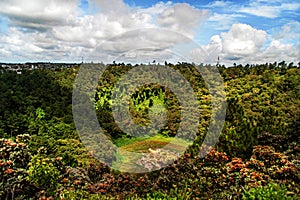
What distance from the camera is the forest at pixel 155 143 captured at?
604cm

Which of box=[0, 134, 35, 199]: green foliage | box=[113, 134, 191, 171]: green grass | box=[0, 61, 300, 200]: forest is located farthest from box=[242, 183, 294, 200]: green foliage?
box=[113, 134, 191, 171]: green grass

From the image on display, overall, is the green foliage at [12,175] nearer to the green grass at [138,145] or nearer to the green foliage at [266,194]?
the green foliage at [266,194]

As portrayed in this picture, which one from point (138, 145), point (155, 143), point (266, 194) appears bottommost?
point (138, 145)

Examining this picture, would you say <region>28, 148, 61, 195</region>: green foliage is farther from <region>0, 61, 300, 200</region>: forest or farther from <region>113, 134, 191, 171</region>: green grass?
<region>113, 134, 191, 171</region>: green grass

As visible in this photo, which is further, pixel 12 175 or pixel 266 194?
pixel 12 175

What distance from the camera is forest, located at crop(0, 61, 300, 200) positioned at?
238 inches

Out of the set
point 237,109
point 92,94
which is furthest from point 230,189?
point 92,94

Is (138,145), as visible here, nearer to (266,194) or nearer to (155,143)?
(155,143)

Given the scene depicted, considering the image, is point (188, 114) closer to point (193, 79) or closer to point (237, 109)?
point (193, 79)

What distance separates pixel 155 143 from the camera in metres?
22.4

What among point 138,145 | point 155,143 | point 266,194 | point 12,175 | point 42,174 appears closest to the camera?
point 266,194

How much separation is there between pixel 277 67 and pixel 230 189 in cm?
2418

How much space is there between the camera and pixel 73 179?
7.61 m

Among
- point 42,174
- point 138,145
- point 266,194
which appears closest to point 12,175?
point 42,174
